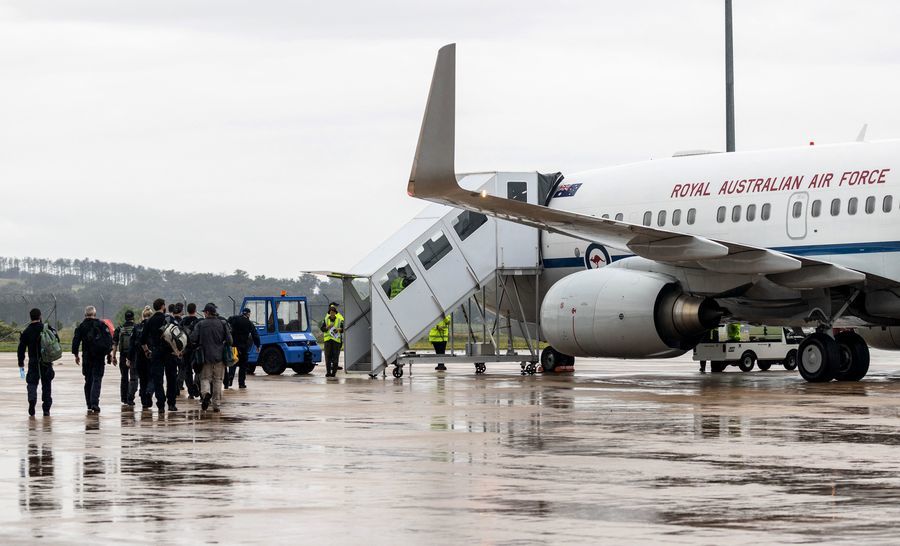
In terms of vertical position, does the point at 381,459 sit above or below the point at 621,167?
below

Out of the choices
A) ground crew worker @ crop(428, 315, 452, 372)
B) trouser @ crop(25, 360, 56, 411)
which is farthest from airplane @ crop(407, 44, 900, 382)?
ground crew worker @ crop(428, 315, 452, 372)

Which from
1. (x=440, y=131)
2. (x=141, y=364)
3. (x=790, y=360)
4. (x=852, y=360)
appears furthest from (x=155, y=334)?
(x=790, y=360)

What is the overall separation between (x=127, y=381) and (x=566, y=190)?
37.8ft

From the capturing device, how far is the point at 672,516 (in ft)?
30.1

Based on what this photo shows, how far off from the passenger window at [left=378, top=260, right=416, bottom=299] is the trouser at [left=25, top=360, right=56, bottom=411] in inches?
420

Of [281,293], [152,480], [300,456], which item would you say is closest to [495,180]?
[281,293]

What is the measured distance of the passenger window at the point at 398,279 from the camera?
29344 mm

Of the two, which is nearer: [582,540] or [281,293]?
[582,540]

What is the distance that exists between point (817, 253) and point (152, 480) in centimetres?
1565

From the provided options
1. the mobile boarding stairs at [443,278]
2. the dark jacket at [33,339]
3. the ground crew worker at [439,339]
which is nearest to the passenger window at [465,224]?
the mobile boarding stairs at [443,278]

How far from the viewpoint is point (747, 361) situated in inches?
1264

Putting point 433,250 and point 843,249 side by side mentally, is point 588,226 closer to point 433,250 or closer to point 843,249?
point 843,249

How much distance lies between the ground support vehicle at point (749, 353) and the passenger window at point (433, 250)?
232 inches

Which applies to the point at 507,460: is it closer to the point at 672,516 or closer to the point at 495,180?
the point at 672,516
